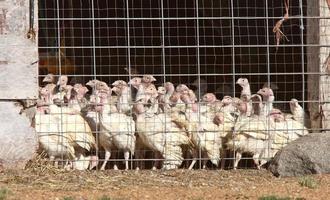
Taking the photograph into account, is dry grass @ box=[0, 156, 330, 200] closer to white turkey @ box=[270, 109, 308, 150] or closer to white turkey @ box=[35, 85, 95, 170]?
white turkey @ box=[35, 85, 95, 170]

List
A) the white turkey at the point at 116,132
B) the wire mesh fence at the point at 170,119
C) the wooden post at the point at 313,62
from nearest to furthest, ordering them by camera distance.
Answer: the wire mesh fence at the point at 170,119 < the white turkey at the point at 116,132 < the wooden post at the point at 313,62

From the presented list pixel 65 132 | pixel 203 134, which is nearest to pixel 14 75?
pixel 65 132

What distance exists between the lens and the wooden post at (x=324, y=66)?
35.4 feet

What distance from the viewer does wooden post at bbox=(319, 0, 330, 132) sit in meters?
10.8

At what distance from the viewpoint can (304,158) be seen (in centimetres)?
983

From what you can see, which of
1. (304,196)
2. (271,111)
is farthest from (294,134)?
(304,196)

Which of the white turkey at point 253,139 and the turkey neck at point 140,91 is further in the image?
the turkey neck at point 140,91

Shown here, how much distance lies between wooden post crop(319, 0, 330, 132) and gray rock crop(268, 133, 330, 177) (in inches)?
29.9

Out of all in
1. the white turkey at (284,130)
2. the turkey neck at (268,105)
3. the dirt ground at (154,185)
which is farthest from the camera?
→ the turkey neck at (268,105)

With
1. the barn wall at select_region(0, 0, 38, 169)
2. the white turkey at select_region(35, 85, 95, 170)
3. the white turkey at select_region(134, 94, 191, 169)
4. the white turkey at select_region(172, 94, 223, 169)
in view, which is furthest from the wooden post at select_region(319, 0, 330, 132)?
the barn wall at select_region(0, 0, 38, 169)

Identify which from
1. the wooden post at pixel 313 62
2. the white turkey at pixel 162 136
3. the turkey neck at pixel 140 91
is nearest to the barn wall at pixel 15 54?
the white turkey at pixel 162 136

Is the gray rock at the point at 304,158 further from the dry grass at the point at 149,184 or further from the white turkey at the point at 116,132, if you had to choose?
the white turkey at the point at 116,132

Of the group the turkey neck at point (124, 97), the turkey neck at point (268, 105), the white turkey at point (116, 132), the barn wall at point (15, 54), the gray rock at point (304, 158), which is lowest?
the gray rock at point (304, 158)

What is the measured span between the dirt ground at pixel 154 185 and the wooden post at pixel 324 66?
4.17 ft
